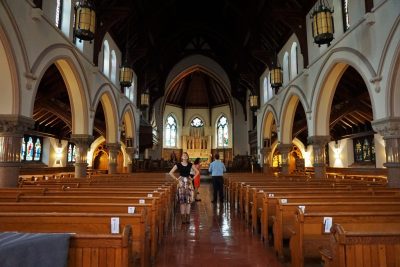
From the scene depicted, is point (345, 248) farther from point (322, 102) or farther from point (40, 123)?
point (40, 123)

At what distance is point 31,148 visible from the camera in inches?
725

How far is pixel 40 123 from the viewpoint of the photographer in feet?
60.3

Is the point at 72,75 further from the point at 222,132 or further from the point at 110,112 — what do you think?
the point at 222,132

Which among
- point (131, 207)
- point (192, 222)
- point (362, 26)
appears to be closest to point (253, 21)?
point (362, 26)

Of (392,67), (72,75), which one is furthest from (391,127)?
(72,75)

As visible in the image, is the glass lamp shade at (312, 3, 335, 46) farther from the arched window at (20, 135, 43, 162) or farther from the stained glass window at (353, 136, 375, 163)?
the arched window at (20, 135, 43, 162)

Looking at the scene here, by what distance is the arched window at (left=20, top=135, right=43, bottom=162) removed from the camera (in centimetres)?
1758

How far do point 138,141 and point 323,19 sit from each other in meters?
16.4

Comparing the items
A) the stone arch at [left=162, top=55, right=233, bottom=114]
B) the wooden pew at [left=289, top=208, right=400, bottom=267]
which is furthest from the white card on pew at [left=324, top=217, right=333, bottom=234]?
the stone arch at [left=162, top=55, right=233, bottom=114]

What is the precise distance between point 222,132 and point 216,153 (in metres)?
20.9

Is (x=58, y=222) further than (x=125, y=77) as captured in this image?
No

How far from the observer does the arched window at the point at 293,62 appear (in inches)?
599

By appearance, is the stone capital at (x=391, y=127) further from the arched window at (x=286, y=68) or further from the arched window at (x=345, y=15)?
the arched window at (x=286, y=68)

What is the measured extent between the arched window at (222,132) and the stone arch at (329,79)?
880 inches
